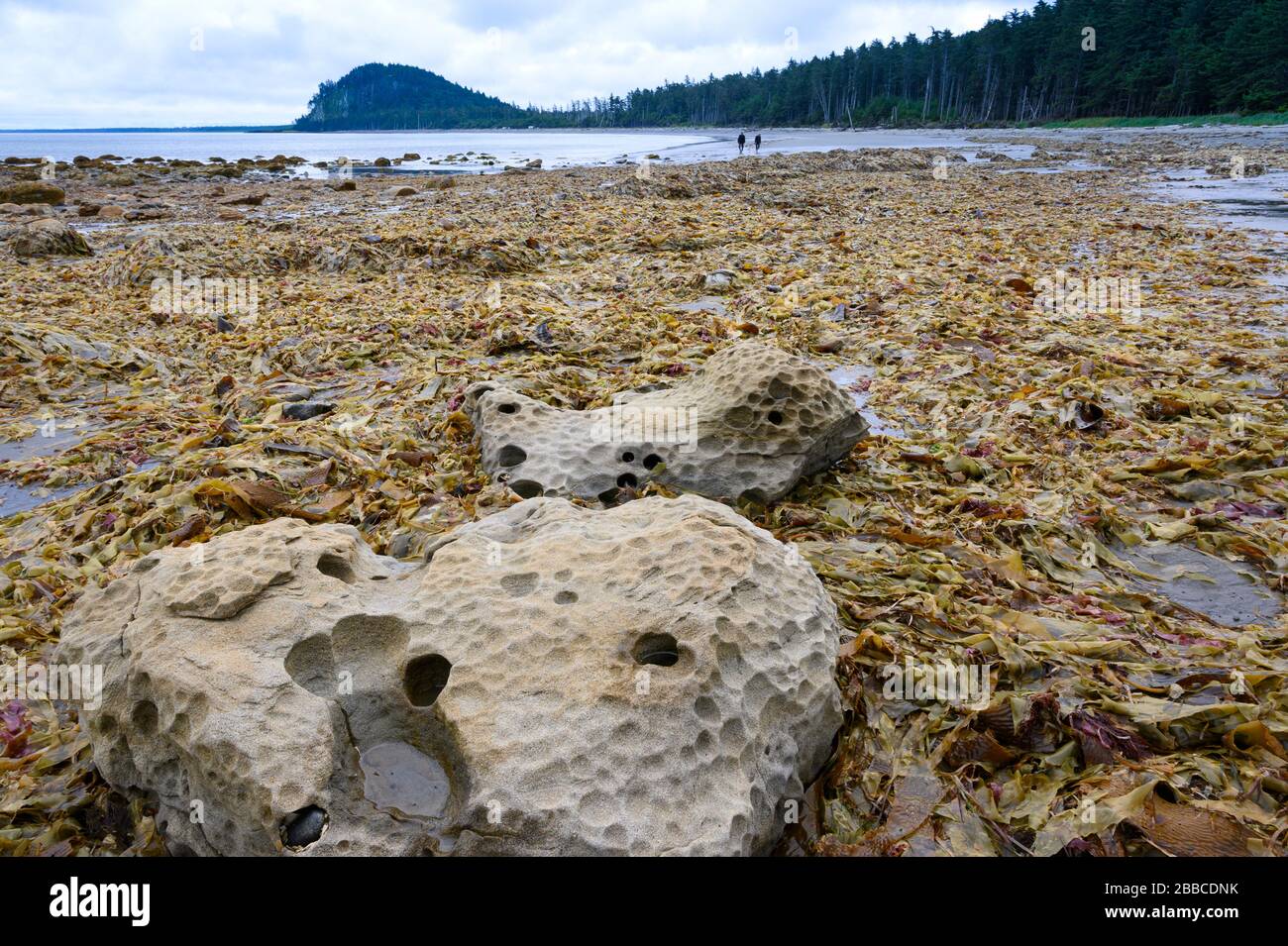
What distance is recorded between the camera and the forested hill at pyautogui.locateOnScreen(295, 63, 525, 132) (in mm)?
168625

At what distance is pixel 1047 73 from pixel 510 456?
67075mm

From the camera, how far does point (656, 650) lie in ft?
6.60

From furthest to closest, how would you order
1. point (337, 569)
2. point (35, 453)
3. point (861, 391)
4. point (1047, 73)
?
point (1047, 73) → point (861, 391) → point (35, 453) → point (337, 569)

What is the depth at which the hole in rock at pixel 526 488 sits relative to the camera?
3.43 m

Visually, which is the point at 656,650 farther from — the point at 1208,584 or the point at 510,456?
the point at 1208,584

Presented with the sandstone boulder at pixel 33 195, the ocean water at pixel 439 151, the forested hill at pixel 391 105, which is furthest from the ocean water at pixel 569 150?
the forested hill at pixel 391 105

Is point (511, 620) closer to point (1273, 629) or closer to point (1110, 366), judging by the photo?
point (1273, 629)

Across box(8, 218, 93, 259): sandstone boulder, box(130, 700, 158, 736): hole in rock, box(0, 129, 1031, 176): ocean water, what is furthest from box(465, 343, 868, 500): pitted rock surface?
box(0, 129, 1031, 176): ocean water

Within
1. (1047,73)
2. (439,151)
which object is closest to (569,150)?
(439,151)

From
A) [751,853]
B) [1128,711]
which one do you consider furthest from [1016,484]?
[751,853]

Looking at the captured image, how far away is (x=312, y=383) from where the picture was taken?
5.39 m

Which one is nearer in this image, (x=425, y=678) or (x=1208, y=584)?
(x=425, y=678)

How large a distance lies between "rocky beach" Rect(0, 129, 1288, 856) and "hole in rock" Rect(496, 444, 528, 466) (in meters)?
0.01

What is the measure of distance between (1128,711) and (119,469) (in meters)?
4.59
